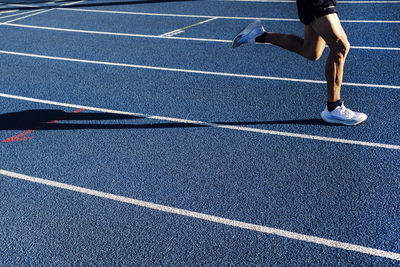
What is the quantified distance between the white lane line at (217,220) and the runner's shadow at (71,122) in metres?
1.09

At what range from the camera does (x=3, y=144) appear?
16.1 ft

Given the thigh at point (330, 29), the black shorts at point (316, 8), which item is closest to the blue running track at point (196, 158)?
the thigh at point (330, 29)

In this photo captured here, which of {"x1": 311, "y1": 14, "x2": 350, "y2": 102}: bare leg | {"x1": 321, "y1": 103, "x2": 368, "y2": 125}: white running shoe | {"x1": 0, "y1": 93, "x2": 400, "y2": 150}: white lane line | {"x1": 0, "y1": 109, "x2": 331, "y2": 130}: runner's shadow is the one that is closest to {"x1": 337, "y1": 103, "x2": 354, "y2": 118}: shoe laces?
{"x1": 321, "y1": 103, "x2": 368, "y2": 125}: white running shoe

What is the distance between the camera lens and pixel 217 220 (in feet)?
11.2

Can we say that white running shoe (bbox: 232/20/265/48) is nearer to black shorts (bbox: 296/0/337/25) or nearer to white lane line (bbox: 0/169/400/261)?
black shorts (bbox: 296/0/337/25)

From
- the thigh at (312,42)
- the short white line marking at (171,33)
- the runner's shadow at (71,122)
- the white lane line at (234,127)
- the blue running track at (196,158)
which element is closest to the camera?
the blue running track at (196,158)

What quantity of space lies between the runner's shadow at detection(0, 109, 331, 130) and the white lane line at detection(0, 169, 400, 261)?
1.09 metres

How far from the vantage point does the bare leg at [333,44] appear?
14.2 feet

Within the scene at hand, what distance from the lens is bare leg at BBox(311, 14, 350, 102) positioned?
171 inches

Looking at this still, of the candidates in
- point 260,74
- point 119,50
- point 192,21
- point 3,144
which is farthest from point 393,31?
point 3,144

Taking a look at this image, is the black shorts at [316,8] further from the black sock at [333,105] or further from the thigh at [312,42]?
the black sock at [333,105]

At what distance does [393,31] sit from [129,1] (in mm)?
7466

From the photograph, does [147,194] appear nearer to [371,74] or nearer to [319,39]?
[319,39]

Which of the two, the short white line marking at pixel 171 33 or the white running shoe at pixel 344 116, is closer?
the white running shoe at pixel 344 116
